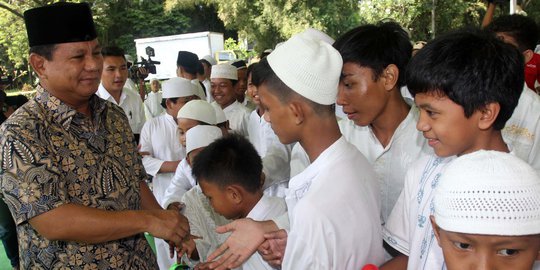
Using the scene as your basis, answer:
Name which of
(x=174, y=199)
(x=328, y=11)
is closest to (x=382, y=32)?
(x=174, y=199)

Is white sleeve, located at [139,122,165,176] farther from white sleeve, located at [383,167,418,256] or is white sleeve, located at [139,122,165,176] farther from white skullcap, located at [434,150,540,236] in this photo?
white skullcap, located at [434,150,540,236]

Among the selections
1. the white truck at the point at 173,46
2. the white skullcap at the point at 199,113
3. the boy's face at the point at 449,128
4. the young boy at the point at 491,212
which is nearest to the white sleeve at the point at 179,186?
the white skullcap at the point at 199,113

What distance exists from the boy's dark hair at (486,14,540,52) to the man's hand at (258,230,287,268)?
230cm

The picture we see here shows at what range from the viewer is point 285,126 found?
1668mm

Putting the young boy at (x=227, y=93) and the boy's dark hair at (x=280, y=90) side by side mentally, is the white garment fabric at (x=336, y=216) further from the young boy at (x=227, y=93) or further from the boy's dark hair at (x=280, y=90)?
the young boy at (x=227, y=93)

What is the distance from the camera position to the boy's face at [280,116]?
1652 mm

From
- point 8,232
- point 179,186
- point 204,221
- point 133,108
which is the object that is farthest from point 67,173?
point 133,108

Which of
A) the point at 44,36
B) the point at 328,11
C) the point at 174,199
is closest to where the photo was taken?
the point at 44,36

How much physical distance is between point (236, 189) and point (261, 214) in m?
0.17

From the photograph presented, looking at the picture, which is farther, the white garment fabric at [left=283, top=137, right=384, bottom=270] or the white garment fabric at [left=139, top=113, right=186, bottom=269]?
the white garment fabric at [left=139, top=113, right=186, bottom=269]

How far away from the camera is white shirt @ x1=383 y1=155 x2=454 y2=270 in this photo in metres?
1.50

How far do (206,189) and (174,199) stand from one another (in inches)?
46.3

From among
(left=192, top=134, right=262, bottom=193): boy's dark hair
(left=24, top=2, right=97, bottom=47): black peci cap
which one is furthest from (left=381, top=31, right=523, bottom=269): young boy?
(left=24, top=2, right=97, bottom=47): black peci cap

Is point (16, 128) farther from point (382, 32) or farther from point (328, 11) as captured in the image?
point (328, 11)
